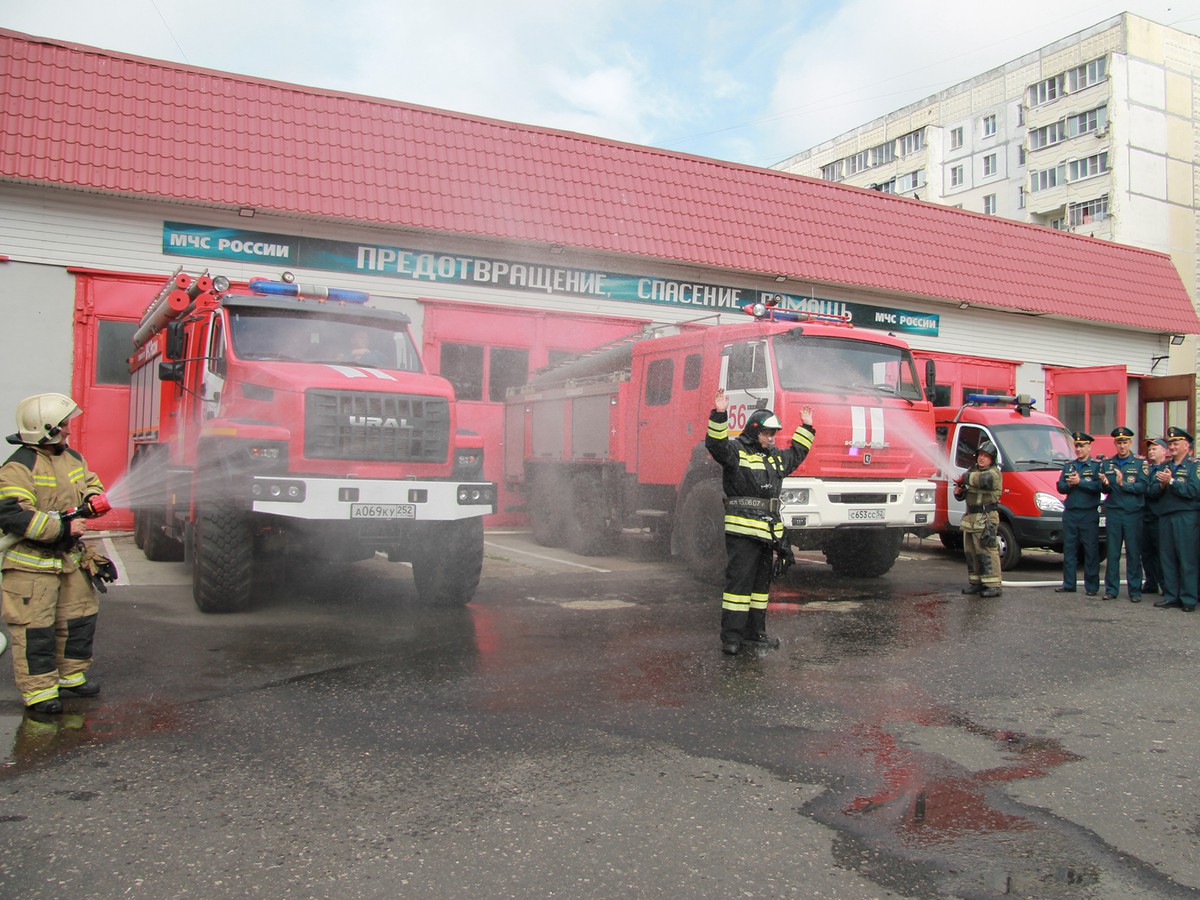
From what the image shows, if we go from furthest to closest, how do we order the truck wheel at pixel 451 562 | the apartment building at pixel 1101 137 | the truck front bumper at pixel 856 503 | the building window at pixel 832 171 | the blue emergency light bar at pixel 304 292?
1. the building window at pixel 832 171
2. the apartment building at pixel 1101 137
3. the truck front bumper at pixel 856 503
4. the blue emergency light bar at pixel 304 292
5. the truck wheel at pixel 451 562

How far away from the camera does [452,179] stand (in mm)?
15289

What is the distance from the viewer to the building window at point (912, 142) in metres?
61.3

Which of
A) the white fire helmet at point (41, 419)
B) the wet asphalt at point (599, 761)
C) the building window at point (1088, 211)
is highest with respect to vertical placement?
the building window at point (1088, 211)

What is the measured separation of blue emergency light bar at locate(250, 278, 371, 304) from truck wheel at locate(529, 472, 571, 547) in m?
4.86

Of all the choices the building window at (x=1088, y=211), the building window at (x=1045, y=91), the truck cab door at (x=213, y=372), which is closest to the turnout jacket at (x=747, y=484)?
the truck cab door at (x=213, y=372)

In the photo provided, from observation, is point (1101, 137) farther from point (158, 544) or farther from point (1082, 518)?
point (158, 544)

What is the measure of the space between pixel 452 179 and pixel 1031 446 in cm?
956

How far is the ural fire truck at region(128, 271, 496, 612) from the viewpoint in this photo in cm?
747

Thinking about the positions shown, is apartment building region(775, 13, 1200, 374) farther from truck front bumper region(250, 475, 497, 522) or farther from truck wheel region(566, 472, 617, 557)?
truck front bumper region(250, 475, 497, 522)

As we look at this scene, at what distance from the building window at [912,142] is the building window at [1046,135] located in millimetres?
10079

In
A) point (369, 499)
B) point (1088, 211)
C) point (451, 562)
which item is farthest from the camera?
point (1088, 211)

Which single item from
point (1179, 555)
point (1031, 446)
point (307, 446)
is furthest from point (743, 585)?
point (1031, 446)

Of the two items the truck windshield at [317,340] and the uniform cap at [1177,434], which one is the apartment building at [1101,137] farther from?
the truck windshield at [317,340]

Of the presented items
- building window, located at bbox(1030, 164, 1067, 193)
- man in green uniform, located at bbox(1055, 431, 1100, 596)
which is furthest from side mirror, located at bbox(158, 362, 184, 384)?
building window, located at bbox(1030, 164, 1067, 193)
